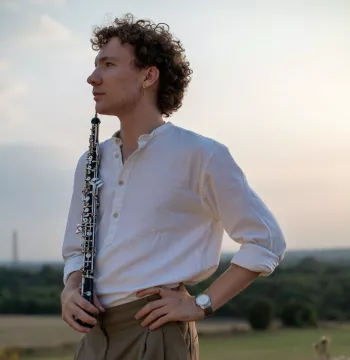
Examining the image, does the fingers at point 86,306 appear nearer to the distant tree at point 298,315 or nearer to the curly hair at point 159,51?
the curly hair at point 159,51

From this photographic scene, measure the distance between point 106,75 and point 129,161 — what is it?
220 mm

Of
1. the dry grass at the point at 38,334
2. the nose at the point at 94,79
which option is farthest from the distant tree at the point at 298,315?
the nose at the point at 94,79

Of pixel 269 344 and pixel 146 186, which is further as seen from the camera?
pixel 269 344

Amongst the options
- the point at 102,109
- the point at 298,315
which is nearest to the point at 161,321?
the point at 102,109

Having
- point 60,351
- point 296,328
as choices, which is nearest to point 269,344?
point 296,328

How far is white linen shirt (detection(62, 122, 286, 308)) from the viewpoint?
64.2 inches

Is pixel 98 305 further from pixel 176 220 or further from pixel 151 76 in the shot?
pixel 151 76

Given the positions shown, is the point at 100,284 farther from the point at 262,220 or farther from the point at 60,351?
the point at 60,351

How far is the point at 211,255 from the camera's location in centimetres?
169

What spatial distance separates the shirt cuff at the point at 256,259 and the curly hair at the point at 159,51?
470 mm

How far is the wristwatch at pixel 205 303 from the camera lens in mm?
1625

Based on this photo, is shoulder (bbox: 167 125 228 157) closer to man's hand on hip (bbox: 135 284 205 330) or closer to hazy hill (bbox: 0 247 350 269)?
man's hand on hip (bbox: 135 284 205 330)

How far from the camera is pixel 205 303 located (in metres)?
1.63

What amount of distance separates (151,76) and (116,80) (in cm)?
11
